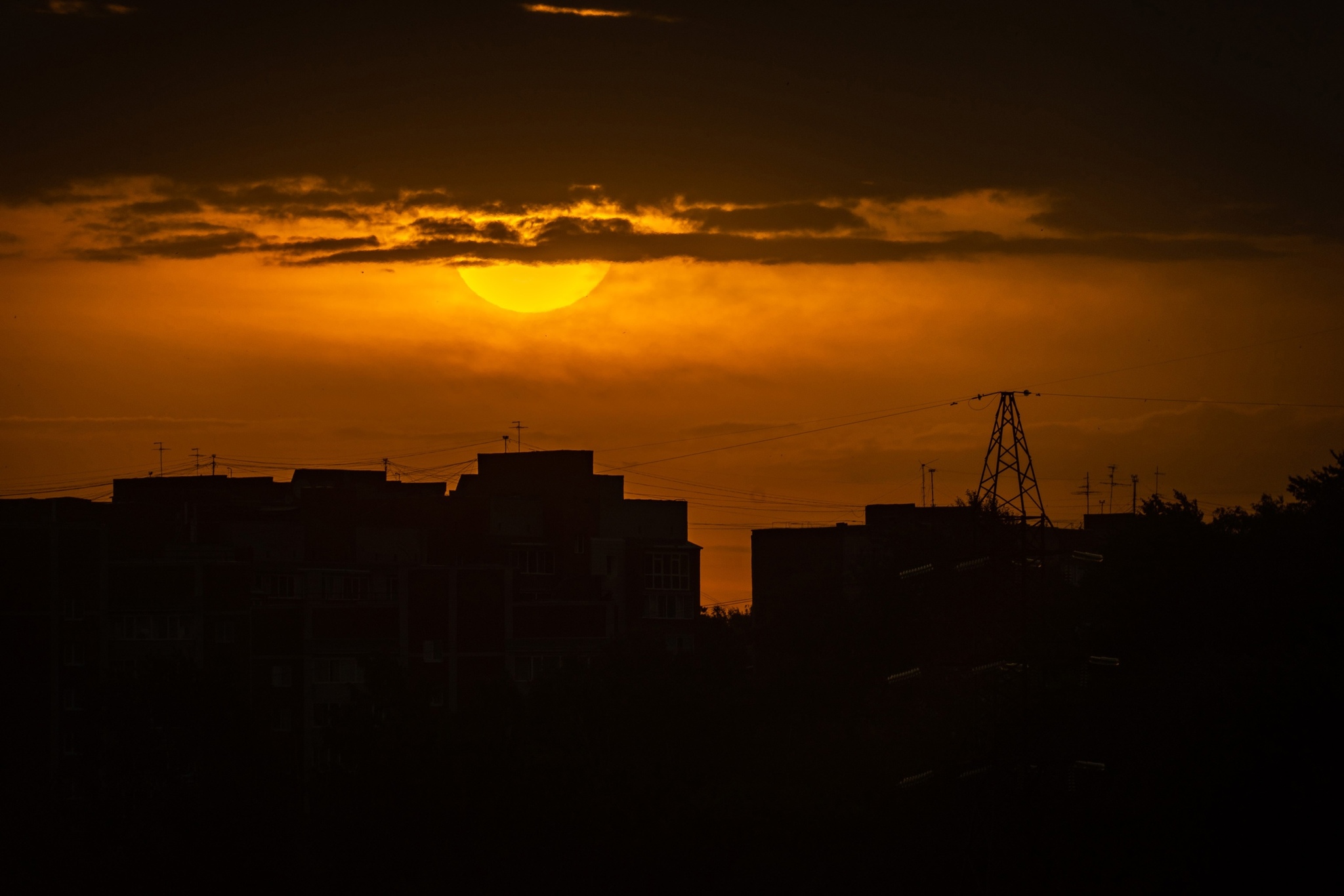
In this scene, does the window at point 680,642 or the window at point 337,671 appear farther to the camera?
the window at point 680,642

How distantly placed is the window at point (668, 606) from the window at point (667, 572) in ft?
1.59

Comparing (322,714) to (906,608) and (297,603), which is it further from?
(906,608)

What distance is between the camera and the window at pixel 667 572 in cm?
10675

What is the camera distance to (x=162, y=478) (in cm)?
11756

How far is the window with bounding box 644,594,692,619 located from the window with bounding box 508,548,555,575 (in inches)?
265

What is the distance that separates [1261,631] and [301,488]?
216ft

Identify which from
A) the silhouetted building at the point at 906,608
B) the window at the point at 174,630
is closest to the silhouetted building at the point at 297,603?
the window at the point at 174,630

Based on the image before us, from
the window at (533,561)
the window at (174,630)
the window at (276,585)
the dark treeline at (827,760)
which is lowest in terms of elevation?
the dark treeline at (827,760)

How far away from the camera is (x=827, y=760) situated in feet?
231

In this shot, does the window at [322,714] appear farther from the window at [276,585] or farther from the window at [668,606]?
the window at [668,606]

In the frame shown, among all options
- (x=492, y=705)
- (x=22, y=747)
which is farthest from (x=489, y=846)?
(x=22, y=747)

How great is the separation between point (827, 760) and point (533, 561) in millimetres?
37823

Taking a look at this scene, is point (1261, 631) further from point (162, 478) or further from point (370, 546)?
point (162, 478)

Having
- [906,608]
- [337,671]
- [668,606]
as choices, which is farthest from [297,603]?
[906,608]
